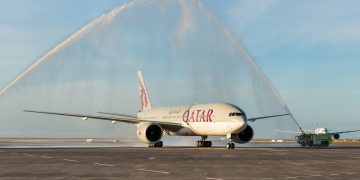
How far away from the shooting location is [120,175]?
15578mm

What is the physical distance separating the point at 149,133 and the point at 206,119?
6.16 meters

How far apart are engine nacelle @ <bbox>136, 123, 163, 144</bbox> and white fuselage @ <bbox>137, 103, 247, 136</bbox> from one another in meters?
2.26

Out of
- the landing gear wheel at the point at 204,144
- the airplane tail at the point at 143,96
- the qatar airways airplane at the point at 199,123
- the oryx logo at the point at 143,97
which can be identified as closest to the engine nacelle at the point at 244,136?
the qatar airways airplane at the point at 199,123

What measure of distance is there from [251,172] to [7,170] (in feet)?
28.5

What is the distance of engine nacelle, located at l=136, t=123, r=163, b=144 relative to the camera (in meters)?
47.1

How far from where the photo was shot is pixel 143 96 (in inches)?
2515

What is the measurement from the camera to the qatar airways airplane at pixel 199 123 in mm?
42125

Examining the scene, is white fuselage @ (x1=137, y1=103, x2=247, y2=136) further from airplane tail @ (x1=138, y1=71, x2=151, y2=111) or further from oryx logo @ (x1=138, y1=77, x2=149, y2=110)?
oryx logo @ (x1=138, y1=77, x2=149, y2=110)

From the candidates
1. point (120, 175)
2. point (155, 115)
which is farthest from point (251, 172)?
point (155, 115)

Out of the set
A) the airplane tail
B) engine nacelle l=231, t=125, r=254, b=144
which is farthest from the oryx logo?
engine nacelle l=231, t=125, r=254, b=144

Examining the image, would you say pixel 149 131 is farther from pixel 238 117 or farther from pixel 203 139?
pixel 238 117

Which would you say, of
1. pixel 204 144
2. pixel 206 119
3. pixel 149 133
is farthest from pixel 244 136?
pixel 149 133

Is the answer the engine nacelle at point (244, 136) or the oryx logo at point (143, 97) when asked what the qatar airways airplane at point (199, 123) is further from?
the oryx logo at point (143, 97)

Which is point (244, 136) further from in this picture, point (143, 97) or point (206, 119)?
point (143, 97)
